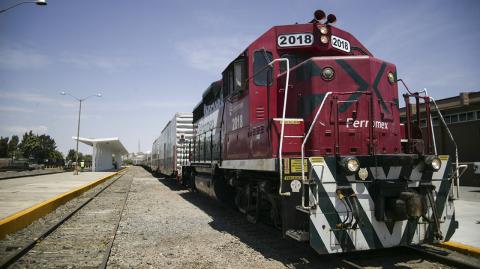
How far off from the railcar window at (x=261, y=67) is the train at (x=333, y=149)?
0.02 metres

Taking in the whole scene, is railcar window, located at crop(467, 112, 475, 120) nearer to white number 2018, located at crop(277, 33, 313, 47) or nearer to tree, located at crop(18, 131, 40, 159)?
white number 2018, located at crop(277, 33, 313, 47)

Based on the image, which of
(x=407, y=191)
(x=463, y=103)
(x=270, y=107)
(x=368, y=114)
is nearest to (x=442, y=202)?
(x=407, y=191)

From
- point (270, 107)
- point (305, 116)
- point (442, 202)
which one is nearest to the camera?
point (442, 202)

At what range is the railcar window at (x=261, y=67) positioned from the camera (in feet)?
18.7

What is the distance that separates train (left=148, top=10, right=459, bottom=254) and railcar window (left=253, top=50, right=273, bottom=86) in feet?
0.05

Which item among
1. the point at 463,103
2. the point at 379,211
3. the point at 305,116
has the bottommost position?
the point at 379,211

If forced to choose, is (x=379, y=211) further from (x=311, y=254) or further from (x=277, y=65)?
(x=277, y=65)

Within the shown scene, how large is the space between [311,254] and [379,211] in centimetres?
120

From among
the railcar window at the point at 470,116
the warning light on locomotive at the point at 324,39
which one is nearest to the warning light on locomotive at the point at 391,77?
the warning light on locomotive at the point at 324,39

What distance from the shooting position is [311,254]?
491 cm

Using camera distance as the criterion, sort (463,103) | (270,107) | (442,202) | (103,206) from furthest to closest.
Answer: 1. (463,103)
2. (103,206)
3. (270,107)
4. (442,202)

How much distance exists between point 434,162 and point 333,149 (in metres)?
1.28

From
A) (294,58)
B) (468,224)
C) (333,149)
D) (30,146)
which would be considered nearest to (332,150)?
(333,149)

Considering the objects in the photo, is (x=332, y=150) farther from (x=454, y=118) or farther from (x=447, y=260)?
(x=454, y=118)
